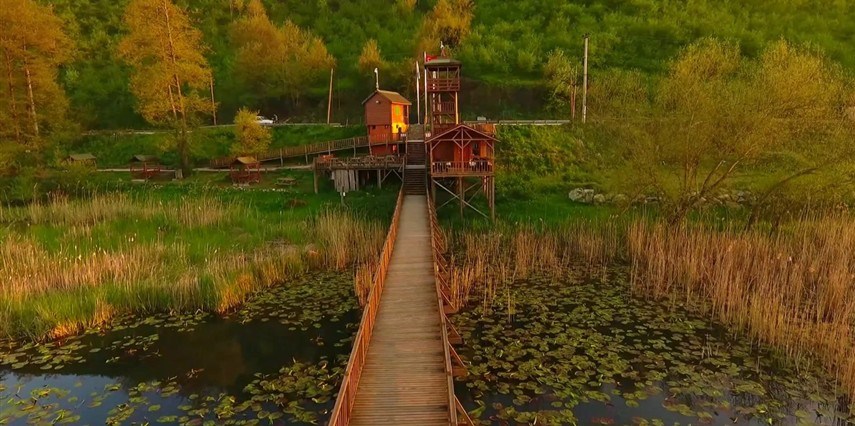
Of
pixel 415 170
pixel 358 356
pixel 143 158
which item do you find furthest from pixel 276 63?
pixel 358 356

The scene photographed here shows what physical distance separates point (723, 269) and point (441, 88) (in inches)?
756

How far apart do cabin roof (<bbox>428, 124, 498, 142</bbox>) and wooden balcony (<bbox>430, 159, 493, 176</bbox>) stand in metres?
1.52

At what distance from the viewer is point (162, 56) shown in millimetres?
32906

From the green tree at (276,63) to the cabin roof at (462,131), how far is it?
99.8 feet

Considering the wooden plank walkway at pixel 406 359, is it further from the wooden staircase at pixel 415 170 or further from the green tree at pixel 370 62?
the green tree at pixel 370 62

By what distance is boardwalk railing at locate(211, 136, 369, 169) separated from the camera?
1467 inches

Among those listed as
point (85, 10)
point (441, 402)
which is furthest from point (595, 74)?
point (85, 10)

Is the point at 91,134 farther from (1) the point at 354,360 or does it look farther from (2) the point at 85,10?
(1) the point at 354,360

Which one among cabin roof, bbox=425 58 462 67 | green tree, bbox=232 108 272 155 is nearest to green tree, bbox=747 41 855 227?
cabin roof, bbox=425 58 462 67

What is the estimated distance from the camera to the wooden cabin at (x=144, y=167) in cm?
3528

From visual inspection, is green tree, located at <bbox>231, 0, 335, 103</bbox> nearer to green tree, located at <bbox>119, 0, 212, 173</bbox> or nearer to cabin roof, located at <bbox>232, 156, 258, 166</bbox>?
green tree, located at <bbox>119, 0, 212, 173</bbox>

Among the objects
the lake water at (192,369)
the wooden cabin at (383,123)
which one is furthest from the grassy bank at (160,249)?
the wooden cabin at (383,123)

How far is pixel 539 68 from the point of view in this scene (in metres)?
51.8

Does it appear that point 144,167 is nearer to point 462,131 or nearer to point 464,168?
point 462,131
